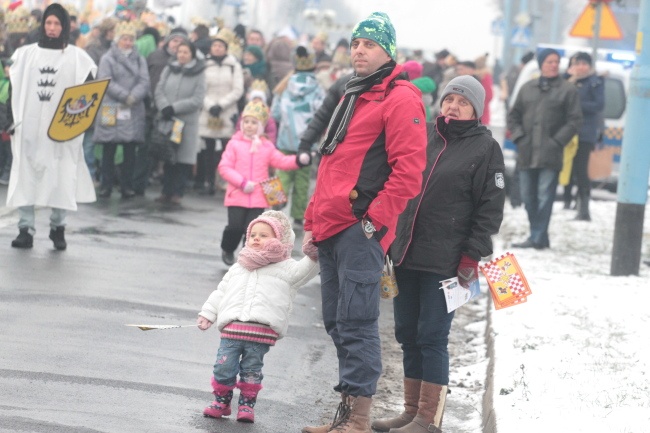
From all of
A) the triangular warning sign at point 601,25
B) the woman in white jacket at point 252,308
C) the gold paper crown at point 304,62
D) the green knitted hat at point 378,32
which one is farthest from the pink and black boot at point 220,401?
the triangular warning sign at point 601,25

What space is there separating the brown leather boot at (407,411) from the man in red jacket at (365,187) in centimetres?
47

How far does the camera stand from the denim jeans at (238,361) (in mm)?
6648

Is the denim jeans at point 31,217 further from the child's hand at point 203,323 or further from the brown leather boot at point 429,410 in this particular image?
the brown leather boot at point 429,410

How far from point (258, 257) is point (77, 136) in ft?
17.0

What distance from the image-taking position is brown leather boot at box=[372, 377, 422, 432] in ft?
22.5

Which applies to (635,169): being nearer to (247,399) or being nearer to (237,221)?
(237,221)

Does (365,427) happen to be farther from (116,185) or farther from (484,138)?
(116,185)

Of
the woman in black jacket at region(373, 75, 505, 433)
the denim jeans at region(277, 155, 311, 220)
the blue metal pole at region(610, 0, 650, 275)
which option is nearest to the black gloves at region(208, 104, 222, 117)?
the denim jeans at region(277, 155, 311, 220)

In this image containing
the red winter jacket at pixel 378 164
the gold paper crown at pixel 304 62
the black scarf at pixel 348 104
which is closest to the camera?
the red winter jacket at pixel 378 164

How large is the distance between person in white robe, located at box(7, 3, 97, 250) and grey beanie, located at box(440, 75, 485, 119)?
5.20m

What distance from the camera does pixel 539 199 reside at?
14.0m

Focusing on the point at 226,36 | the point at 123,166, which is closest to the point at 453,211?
the point at 123,166

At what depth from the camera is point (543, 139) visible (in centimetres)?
1378

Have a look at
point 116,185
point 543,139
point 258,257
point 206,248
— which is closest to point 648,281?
point 543,139
